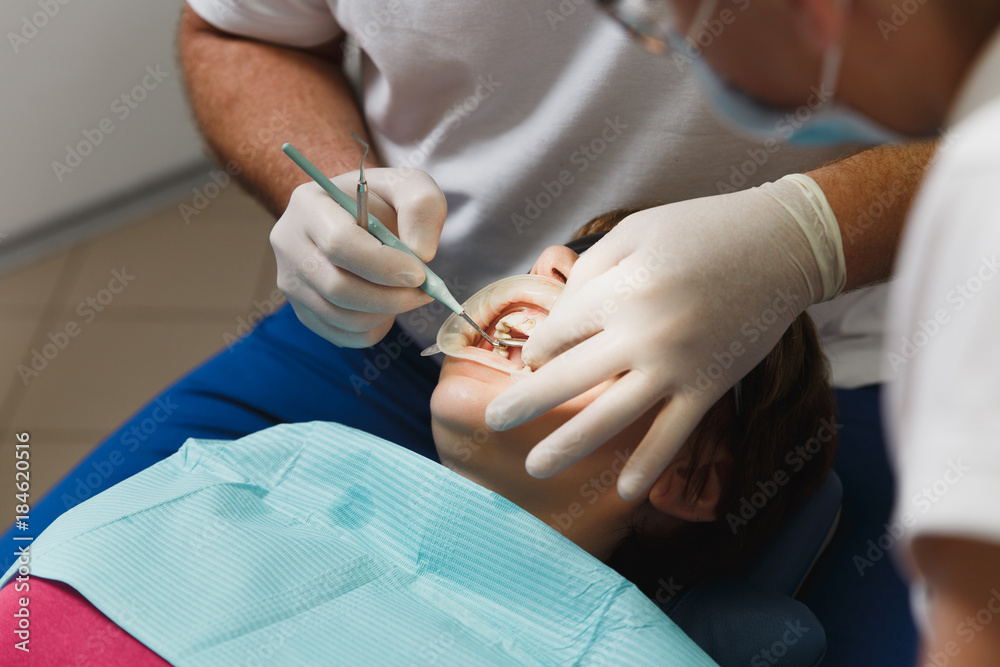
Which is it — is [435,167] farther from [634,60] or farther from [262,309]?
[262,309]

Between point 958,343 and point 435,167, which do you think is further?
point 435,167

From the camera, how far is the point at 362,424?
1.81 meters

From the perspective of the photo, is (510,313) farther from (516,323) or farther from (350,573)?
(350,573)

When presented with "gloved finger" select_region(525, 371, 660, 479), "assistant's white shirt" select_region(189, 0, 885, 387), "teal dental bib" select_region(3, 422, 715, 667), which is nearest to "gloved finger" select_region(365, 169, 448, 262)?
"assistant's white shirt" select_region(189, 0, 885, 387)

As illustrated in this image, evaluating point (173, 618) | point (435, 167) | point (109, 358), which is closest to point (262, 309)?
point (109, 358)

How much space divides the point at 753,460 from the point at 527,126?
2.61 ft

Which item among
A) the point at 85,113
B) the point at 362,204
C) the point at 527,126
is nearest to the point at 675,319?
the point at 362,204

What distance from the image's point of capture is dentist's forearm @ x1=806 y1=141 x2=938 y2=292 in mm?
1276

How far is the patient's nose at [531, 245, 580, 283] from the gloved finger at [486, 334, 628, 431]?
0.87 ft

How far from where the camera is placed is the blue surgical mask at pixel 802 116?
30.7 inches

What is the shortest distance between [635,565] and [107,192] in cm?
314

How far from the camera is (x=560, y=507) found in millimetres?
1428

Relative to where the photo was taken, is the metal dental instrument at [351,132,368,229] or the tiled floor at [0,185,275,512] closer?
the metal dental instrument at [351,132,368,229]

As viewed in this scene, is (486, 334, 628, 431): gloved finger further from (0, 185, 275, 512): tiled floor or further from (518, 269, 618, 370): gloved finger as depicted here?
(0, 185, 275, 512): tiled floor
